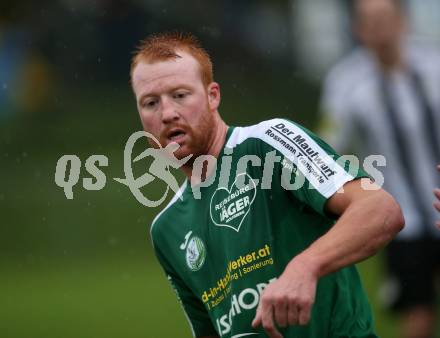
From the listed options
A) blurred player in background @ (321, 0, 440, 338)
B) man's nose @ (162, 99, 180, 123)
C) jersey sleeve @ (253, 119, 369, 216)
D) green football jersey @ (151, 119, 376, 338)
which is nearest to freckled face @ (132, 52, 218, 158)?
man's nose @ (162, 99, 180, 123)

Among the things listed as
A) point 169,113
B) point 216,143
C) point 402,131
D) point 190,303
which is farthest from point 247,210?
point 402,131

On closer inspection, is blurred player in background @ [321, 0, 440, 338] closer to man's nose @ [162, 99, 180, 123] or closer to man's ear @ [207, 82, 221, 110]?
man's ear @ [207, 82, 221, 110]

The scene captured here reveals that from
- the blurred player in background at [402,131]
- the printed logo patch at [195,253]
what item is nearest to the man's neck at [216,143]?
the printed logo patch at [195,253]

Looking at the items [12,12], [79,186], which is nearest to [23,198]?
[79,186]

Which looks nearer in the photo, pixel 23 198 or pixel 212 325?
pixel 212 325

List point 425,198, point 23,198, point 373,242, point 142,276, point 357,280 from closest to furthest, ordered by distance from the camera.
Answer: point 373,242 → point 357,280 → point 425,198 → point 142,276 → point 23,198

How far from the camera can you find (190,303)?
17.6 feet

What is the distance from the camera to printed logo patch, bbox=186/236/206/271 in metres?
5.00

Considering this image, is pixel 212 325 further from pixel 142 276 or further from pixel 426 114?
pixel 142 276

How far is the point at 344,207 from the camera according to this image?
14.4 feet

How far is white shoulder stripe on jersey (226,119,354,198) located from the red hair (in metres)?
0.41

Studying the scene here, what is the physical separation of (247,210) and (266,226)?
0.36 ft

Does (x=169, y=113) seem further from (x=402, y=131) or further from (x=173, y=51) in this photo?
(x=402, y=131)

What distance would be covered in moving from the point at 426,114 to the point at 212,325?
11.6ft
